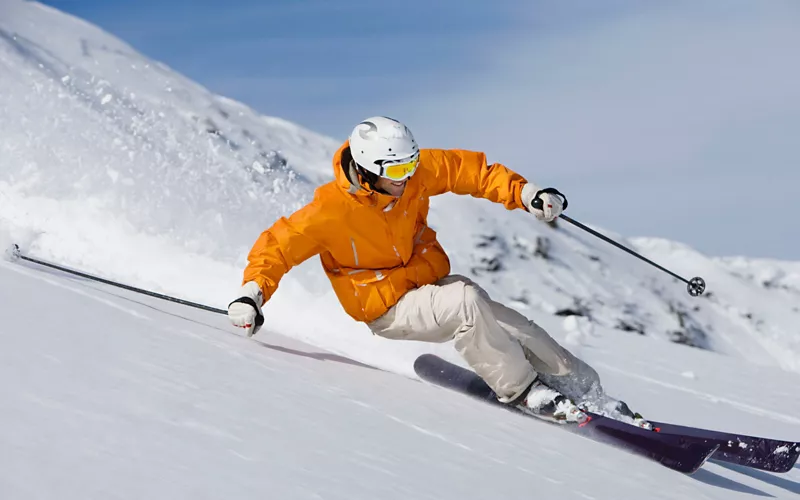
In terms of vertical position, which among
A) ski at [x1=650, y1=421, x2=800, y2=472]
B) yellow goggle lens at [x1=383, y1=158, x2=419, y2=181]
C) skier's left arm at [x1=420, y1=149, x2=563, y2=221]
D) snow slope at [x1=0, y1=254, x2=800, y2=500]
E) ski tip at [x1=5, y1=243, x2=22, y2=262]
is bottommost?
snow slope at [x1=0, y1=254, x2=800, y2=500]

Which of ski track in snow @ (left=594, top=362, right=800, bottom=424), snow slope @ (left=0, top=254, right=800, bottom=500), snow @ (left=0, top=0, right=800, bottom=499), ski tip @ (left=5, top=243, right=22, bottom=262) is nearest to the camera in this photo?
snow slope @ (left=0, top=254, right=800, bottom=500)

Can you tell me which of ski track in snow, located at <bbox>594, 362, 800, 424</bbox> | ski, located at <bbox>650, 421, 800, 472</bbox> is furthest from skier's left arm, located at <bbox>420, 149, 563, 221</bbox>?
ski track in snow, located at <bbox>594, 362, 800, 424</bbox>

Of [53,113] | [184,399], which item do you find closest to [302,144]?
[53,113]

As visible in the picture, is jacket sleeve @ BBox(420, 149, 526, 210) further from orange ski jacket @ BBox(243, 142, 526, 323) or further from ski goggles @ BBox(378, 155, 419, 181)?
ski goggles @ BBox(378, 155, 419, 181)

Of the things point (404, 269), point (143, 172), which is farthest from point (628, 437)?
point (143, 172)

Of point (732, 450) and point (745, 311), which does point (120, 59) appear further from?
point (745, 311)

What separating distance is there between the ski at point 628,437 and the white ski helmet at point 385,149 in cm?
142

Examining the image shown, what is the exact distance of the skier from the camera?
4.35 metres

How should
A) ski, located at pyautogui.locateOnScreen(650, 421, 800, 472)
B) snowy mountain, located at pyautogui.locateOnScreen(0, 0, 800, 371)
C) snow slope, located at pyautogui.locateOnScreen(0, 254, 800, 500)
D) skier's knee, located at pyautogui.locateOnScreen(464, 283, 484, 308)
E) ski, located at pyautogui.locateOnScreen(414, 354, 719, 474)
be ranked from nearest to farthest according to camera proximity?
1. snow slope, located at pyautogui.locateOnScreen(0, 254, 800, 500)
2. ski, located at pyautogui.locateOnScreen(414, 354, 719, 474)
3. ski, located at pyautogui.locateOnScreen(650, 421, 800, 472)
4. skier's knee, located at pyautogui.locateOnScreen(464, 283, 484, 308)
5. snowy mountain, located at pyautogui.locateOnScreen(0, 0, 800, 371)

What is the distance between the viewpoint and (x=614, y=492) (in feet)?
11.1

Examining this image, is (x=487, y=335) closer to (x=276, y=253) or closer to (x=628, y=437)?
(x=628, y=437)

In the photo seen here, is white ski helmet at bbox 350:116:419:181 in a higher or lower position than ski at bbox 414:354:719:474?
higher

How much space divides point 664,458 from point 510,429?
0.78m

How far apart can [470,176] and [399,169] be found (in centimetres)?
68
